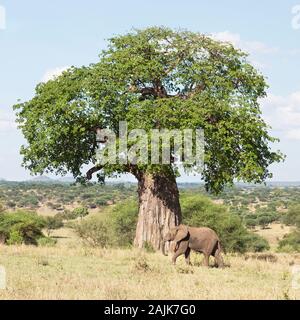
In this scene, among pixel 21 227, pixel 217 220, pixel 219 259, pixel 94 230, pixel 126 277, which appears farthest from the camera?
pixel 21 227

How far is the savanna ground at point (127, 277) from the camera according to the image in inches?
478

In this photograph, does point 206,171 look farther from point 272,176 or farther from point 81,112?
point 81,112

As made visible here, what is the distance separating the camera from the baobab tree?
20.7 meters

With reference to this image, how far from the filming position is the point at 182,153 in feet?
65.8

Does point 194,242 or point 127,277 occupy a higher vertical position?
point 194,242

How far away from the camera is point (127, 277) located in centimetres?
1490

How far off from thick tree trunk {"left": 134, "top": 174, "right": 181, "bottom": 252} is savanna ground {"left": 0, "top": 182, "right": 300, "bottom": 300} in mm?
1907

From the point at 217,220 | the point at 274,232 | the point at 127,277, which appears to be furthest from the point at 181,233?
the point at 274,232

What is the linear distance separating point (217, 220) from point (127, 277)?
40.7 metres

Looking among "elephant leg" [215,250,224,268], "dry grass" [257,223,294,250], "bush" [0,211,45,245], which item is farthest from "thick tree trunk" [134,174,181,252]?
"dry grass" [257,223,294,250]

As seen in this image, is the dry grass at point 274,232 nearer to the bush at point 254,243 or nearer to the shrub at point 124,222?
the bush at point 254,243

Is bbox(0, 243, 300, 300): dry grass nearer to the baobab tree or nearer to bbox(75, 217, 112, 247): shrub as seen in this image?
Answer: the baobab tree

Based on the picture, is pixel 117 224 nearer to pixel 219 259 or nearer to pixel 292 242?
pixel 292 242
